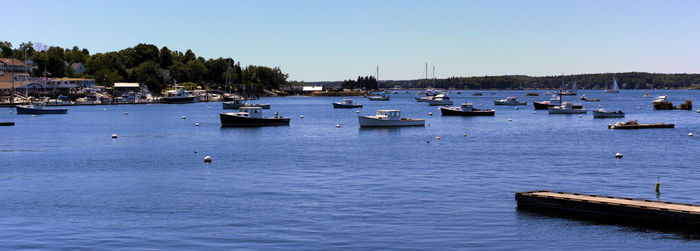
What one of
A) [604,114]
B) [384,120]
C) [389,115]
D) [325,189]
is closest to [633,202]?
[325,189]

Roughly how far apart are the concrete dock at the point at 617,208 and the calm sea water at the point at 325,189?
Answer: 4.02 ft

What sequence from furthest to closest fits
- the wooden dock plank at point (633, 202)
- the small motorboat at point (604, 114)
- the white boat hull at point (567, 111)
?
the white boat hull at point (567, 111) < the small motorboat at point (604, 114) < the wooden dock plank at point (633, 202)

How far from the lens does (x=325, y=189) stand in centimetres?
5516

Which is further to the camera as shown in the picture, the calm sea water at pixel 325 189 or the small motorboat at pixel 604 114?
the small motorboat at pixel 604 114

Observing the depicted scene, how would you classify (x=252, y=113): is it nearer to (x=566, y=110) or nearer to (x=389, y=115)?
(x=389, y=115)

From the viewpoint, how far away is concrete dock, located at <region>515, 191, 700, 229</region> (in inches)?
1599

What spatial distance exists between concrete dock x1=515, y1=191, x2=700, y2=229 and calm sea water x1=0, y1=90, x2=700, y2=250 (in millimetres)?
1226

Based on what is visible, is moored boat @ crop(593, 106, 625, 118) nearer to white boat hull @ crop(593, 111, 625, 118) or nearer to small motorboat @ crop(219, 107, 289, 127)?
white boat hull @ crop(593, 111, 625, 118)

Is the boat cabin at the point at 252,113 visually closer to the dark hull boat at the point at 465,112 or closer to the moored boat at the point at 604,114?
the dark hull boat at the point at 465,112

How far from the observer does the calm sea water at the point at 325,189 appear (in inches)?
1532

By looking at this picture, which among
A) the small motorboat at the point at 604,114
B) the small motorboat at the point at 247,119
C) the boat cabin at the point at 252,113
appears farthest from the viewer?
the small motorboat at the point at 604,114

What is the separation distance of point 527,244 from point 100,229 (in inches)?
929

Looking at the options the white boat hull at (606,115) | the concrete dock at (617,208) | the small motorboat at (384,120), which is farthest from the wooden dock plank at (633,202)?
the white boat hull at (606,115)

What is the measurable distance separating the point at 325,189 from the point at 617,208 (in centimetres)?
2149
